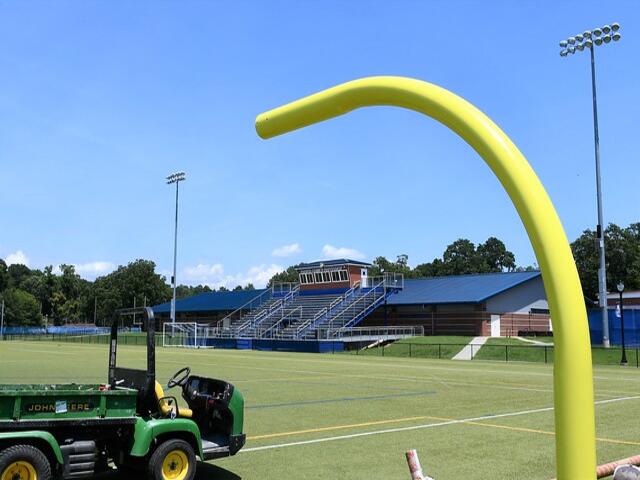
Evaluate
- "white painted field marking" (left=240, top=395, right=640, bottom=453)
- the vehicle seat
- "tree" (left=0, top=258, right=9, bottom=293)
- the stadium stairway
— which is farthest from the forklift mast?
"tree" (left=0, top=258, right=9, bottom=293)

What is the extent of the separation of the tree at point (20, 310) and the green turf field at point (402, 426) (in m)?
127

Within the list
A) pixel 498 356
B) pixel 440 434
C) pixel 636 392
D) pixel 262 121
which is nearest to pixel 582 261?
pixel 498 356

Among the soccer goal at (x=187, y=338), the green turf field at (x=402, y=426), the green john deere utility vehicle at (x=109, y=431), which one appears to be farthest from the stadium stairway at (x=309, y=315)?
the green john deere utility vehicle at (x=109, y=431)

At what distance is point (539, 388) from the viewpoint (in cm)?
2042

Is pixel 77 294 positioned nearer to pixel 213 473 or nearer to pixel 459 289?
pixel 459 289

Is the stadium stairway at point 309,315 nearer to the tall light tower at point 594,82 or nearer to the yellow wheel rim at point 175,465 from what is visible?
the tall light tower at point 594,82

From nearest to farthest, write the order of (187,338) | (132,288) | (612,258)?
1. (187,338)
2. (612,258)
3. (132,288)

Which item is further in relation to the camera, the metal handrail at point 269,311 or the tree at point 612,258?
the tree at point 612,258

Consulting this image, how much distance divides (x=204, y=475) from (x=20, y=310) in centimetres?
14587

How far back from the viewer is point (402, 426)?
493 inches

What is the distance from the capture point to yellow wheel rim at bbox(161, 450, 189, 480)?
7.37 meters

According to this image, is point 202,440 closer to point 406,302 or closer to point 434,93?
point 434,93

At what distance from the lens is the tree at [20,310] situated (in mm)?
139250

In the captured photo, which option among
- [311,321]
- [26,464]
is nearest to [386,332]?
[311,321]
